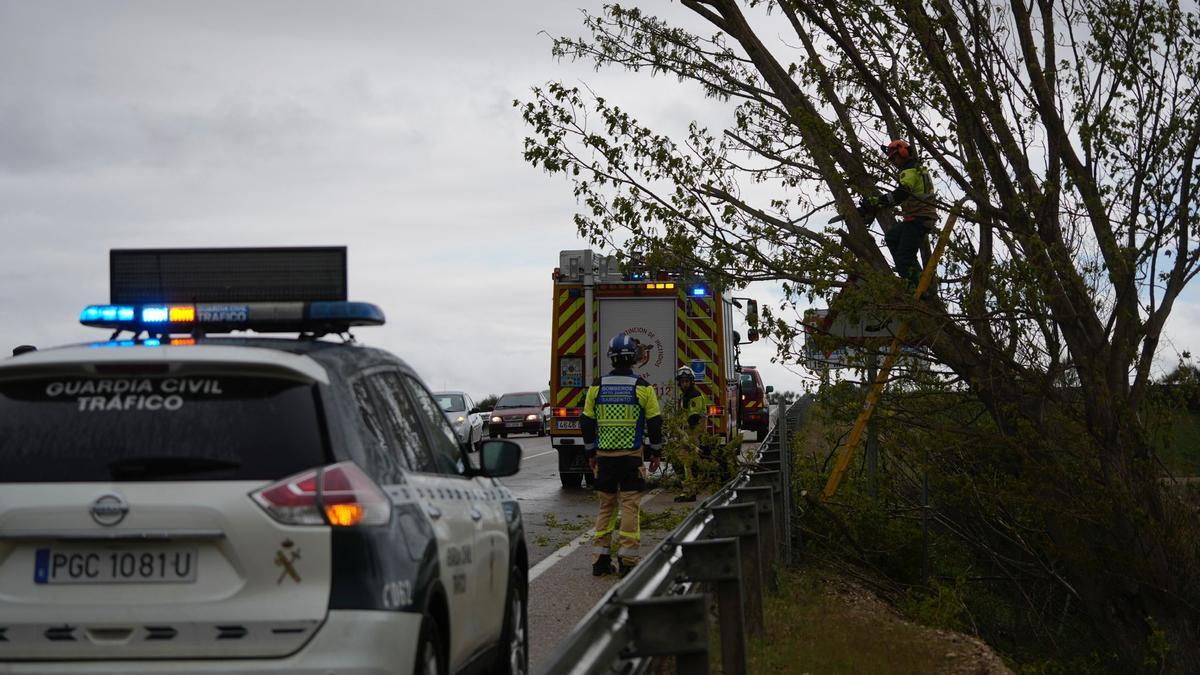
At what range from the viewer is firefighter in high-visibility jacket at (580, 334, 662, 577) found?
40.7 feet

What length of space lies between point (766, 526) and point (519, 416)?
33.5 metres

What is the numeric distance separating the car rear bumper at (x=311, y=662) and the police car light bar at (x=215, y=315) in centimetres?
131

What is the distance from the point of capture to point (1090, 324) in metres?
12.8

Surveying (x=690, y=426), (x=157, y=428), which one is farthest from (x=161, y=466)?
(x=690, y=426)

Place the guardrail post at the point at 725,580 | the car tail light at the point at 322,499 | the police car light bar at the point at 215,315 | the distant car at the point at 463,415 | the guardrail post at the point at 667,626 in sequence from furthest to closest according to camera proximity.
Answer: the distant car at the point at 463,415, the guardrail post at the point at 725,580, the police car light bar at the point at 215,315, the guardrail post at the point at 667,626, the car tail light at the point at 322,499

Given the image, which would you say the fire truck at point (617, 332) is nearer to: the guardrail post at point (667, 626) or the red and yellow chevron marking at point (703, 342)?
the red and yellow chevron marking at point (703, 342)

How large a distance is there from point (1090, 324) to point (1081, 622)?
460 centimetres

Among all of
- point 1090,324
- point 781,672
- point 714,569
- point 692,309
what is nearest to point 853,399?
point 1090,324

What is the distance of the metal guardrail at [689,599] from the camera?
4468 millimetres

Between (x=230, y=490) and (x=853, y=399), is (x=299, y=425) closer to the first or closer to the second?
(x=230, y=490)

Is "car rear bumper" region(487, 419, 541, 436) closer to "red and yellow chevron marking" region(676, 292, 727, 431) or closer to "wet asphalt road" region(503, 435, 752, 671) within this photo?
"wet asphalt road" region(503, 435, 752, 671)

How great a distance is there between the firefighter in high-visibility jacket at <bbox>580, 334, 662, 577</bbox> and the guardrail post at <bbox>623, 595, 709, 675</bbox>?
736cm

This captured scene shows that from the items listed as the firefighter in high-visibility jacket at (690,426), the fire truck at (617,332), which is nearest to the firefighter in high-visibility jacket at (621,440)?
the firefighter in high-visibility jacket at (690,426)

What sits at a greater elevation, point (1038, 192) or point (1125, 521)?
point (1038, 192)
